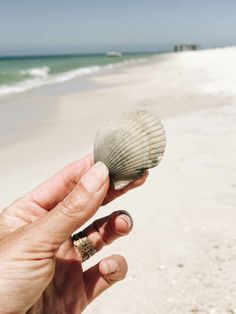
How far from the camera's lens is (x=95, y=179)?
2.03 meters

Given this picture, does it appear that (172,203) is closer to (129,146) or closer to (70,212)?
(129,146)

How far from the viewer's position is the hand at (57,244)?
1.94 meters

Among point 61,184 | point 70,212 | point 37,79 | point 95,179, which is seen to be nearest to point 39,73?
point 37,79

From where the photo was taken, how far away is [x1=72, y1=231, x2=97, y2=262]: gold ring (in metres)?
2.64

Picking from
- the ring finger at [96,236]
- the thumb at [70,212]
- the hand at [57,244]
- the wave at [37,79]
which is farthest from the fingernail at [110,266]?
the wave at [37,79]

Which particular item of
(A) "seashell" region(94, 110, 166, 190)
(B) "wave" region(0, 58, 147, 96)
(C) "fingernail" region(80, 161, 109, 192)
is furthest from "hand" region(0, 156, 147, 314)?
(B) "wave" region(0, 58, 147, 96)

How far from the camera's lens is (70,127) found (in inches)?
344

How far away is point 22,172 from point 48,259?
4.02 metres

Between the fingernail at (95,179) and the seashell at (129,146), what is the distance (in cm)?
22

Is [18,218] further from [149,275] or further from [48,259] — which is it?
[149,275]

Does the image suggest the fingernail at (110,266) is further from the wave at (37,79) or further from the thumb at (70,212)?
the wave at (37,79)

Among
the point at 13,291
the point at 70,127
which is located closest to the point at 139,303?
the point at 13,291

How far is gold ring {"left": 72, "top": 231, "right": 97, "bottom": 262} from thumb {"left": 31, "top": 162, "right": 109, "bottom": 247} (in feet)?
2.23

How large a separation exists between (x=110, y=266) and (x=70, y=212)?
2.35 feet
